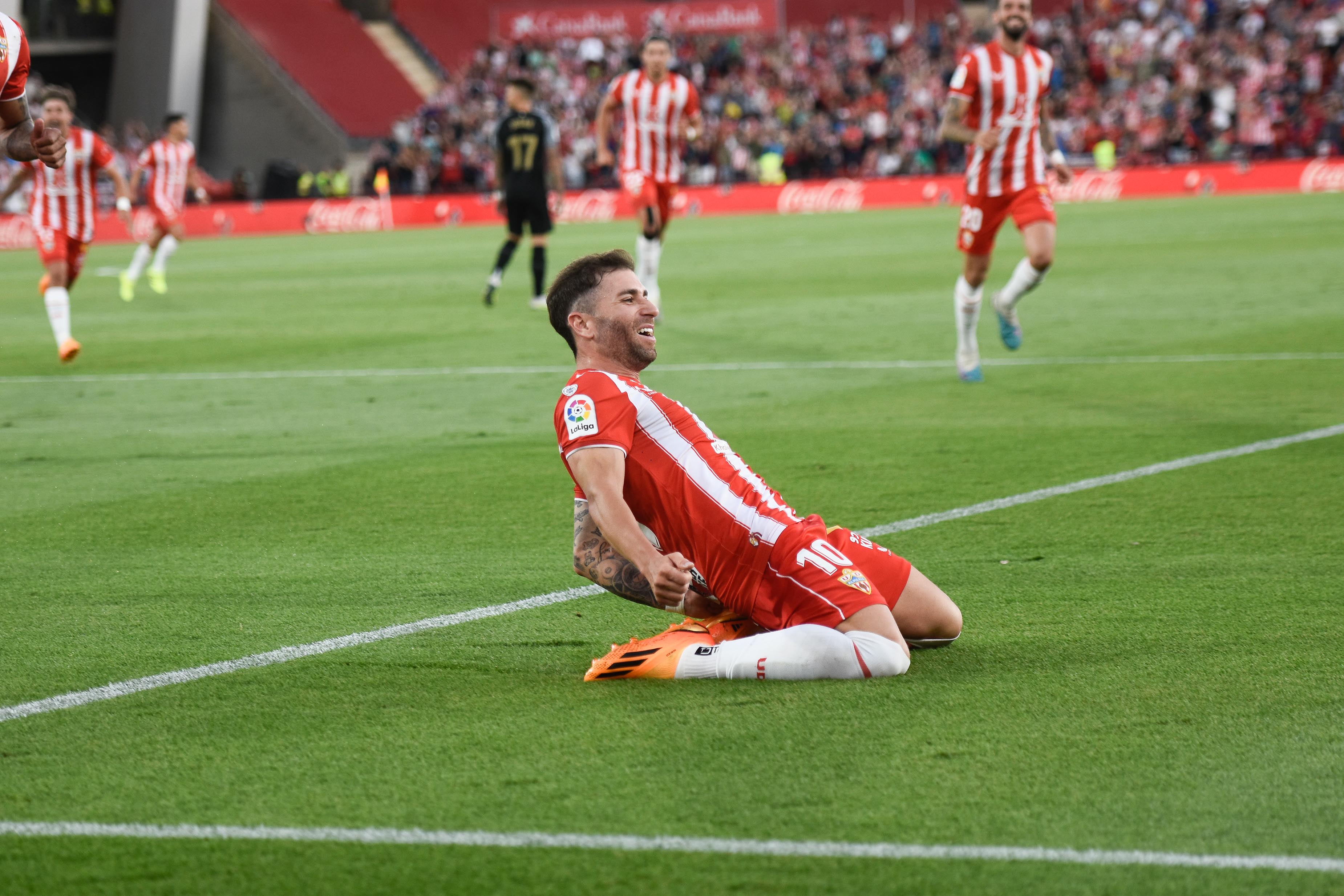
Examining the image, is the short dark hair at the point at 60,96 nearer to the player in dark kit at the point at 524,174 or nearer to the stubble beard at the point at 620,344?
the player in dark kit at the point at 524,174

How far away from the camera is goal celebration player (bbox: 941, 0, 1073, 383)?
999 cm

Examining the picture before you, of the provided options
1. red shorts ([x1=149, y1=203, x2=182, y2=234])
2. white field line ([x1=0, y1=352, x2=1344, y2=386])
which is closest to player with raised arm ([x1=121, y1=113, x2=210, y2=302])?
red shorts ([x1=149, y1=203, x2=182, y2=234])

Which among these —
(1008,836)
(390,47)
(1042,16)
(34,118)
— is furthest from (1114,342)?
(390,47)

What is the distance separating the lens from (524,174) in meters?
17.3

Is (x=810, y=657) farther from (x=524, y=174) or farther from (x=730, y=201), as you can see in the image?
(x=730, y=201)

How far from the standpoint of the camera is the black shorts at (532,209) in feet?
56.4

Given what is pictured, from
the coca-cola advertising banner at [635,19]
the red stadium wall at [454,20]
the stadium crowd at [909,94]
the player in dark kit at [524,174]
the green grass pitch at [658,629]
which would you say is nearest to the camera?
the green grass pitch at [658,629]

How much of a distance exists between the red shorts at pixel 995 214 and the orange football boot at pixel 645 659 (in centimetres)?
631

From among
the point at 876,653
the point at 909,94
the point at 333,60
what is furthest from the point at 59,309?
the point at 333,60

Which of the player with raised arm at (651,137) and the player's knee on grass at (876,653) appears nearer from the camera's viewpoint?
Answer: the player's knee on grass at (876,653)

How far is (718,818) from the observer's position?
322 centimetres

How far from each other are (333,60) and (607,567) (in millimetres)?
49607

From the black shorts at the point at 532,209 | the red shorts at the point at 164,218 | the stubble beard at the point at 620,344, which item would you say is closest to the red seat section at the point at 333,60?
the red shorts at the point at 164,218

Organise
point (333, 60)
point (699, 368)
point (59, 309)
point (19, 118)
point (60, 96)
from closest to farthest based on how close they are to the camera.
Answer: point (19, 118), point (699, 368), point (60, 96), point (59, 309), point (333, 60)
